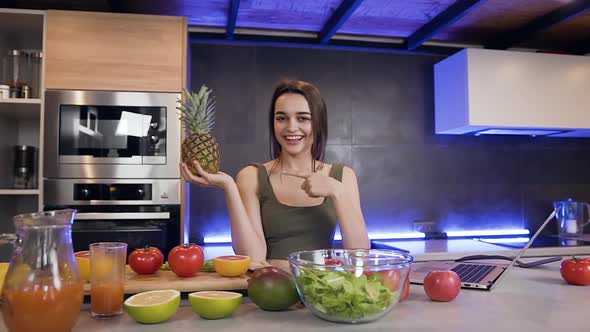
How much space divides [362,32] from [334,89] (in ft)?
1.41

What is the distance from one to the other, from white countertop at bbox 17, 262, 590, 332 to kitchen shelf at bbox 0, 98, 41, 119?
6.03ft

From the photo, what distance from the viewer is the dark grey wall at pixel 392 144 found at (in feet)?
9.95

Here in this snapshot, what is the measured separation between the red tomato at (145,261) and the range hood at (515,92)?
2307mm

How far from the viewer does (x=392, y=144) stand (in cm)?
324

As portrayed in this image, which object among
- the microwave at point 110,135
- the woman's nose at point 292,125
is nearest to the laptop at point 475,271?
the woman's nose at point 292,125

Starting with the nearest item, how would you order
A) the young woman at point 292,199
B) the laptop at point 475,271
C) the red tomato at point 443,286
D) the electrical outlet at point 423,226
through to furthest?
the red tomato at point 443,286
the laptop at point 475,271
the young woman at point 292,199
the electrical outlet at point 423,226

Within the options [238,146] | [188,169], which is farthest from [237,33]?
[188,169]

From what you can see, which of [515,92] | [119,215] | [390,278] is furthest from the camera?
[515,92]

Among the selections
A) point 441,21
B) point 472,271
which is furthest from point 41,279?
point 441,21

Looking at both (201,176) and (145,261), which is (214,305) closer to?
(145,261)

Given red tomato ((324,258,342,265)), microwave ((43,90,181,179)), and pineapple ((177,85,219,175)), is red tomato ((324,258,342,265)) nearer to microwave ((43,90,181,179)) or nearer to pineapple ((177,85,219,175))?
pineapple ((177,85,219,175))

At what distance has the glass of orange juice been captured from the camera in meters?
0.86

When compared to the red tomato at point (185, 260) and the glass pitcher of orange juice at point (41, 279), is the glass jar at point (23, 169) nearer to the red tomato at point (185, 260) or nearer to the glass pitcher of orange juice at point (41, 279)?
the red tomato at point (185, 260)

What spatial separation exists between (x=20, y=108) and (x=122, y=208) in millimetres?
781
